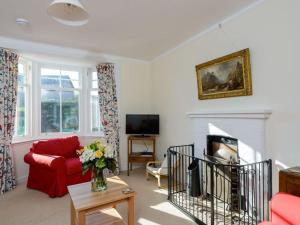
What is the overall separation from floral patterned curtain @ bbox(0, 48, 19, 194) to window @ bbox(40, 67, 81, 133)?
824 millimetres

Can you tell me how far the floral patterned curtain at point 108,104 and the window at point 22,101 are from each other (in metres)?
1.54

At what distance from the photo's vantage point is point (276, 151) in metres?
2.15

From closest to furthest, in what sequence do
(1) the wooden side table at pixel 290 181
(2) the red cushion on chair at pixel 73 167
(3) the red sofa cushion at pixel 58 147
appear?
(1) the wooden side table at pixel 290 181, (2) the red cushion on chair at pixel 73 167, (3) the red sofa cushion at pixel 58 147

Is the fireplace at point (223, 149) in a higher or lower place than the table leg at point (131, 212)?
higher

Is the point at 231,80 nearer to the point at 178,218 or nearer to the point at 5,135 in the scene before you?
the point at 178,218

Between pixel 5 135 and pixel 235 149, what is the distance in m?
3.81

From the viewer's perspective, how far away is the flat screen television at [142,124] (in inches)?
169

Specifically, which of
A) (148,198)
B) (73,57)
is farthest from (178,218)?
(73,57)

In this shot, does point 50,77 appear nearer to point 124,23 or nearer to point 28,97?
point 28,97

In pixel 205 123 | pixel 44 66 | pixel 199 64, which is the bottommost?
pixel 205 123

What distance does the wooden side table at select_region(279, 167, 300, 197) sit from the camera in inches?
66.8

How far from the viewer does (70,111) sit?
4.59m

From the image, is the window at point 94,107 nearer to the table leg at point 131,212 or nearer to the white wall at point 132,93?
the white wall at point 132,93

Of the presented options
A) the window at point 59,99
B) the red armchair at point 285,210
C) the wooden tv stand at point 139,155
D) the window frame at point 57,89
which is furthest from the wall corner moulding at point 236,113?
the window at point 59,99
